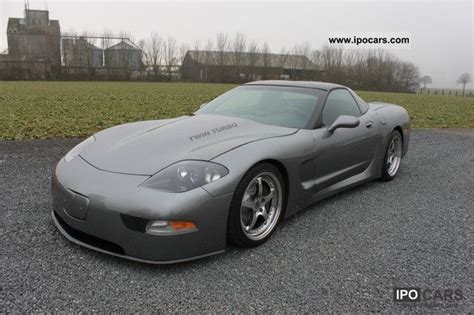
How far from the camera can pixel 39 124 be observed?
7773 millimetres

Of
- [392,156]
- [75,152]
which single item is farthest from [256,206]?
[392,156]

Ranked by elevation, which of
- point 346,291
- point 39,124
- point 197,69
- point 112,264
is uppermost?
point 197,69

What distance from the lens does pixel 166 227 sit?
2174 millimetres

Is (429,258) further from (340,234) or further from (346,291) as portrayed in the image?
(346,291)

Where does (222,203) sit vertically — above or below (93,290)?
above

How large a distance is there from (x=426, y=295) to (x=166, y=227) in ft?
5.59

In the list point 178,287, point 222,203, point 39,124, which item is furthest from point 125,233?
point 39,124

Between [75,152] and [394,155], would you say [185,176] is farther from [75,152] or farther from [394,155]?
[394,155]

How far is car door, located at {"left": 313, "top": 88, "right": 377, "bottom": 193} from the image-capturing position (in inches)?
129

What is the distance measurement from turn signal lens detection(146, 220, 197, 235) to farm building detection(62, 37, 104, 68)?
64.5m

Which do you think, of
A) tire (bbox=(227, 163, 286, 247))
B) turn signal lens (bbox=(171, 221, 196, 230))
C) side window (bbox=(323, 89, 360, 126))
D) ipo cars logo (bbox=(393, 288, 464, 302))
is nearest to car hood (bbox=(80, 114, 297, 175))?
tire (bbox=(227, 163, 286, 247))

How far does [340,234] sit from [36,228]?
248 cm

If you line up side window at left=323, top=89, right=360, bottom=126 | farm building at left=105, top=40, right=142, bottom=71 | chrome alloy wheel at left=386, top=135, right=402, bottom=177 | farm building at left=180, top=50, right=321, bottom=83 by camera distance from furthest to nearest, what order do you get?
1. farm building at left=180, top=50, right=321, bottom=83
2. farm building at left=105, top=40, right=142, bottom=71
3. chrome alloy wheel at left=386, top=135, right=402, bottom=177
4. side window at left=323, top=89, right=360, bottom=126

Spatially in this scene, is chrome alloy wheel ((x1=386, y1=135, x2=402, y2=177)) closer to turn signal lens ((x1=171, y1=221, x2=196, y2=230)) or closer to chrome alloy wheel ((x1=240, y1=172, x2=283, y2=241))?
chrome alloy wheel ((x1=240, y1=172, x2=283, y2=241))
